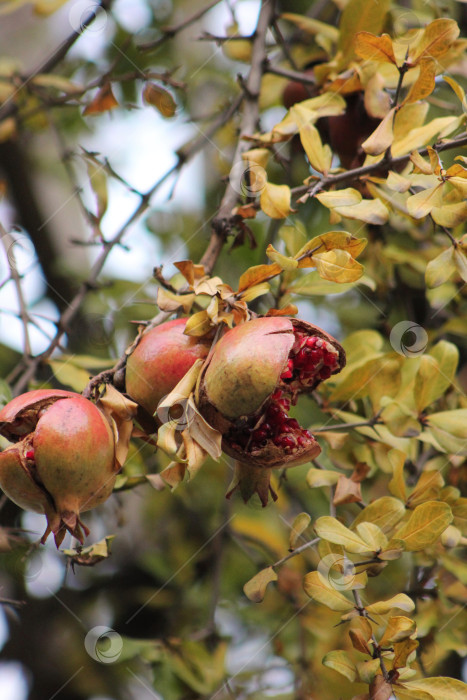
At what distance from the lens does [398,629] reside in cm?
78

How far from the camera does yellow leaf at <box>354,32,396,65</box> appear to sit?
883 millimetres

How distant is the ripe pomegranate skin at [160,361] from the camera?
810 millimetres

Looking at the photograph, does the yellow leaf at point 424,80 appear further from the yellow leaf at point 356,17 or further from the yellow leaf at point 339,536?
the yellow leaf at point 339,536

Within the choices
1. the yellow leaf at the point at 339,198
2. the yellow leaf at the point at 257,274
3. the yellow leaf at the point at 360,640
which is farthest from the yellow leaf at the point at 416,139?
the yellow leaf at the point at 360,640

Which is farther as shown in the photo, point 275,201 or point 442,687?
point 275,201

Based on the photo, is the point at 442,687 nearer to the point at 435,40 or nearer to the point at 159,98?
the point at 435,40

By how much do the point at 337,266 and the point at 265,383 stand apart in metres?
0.16

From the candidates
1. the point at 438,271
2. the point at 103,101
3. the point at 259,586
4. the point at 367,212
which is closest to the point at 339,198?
the point at 367,212

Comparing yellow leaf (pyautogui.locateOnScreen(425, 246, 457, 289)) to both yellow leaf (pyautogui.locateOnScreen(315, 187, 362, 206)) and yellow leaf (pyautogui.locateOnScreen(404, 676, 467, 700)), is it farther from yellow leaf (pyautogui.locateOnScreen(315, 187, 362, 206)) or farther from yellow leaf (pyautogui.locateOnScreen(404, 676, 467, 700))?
yellow leaf (pyautogui.locateOnScreen(404, 676, 467, 700))

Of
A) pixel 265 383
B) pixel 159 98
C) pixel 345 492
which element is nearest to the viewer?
pixel 265 383

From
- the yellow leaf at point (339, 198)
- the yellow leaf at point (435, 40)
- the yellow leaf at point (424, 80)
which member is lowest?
the yellow leaf at point (339, 198)

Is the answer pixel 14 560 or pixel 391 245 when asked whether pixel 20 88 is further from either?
pixel 14 560

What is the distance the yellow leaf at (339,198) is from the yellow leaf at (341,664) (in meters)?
0.51

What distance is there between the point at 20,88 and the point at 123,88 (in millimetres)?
360
